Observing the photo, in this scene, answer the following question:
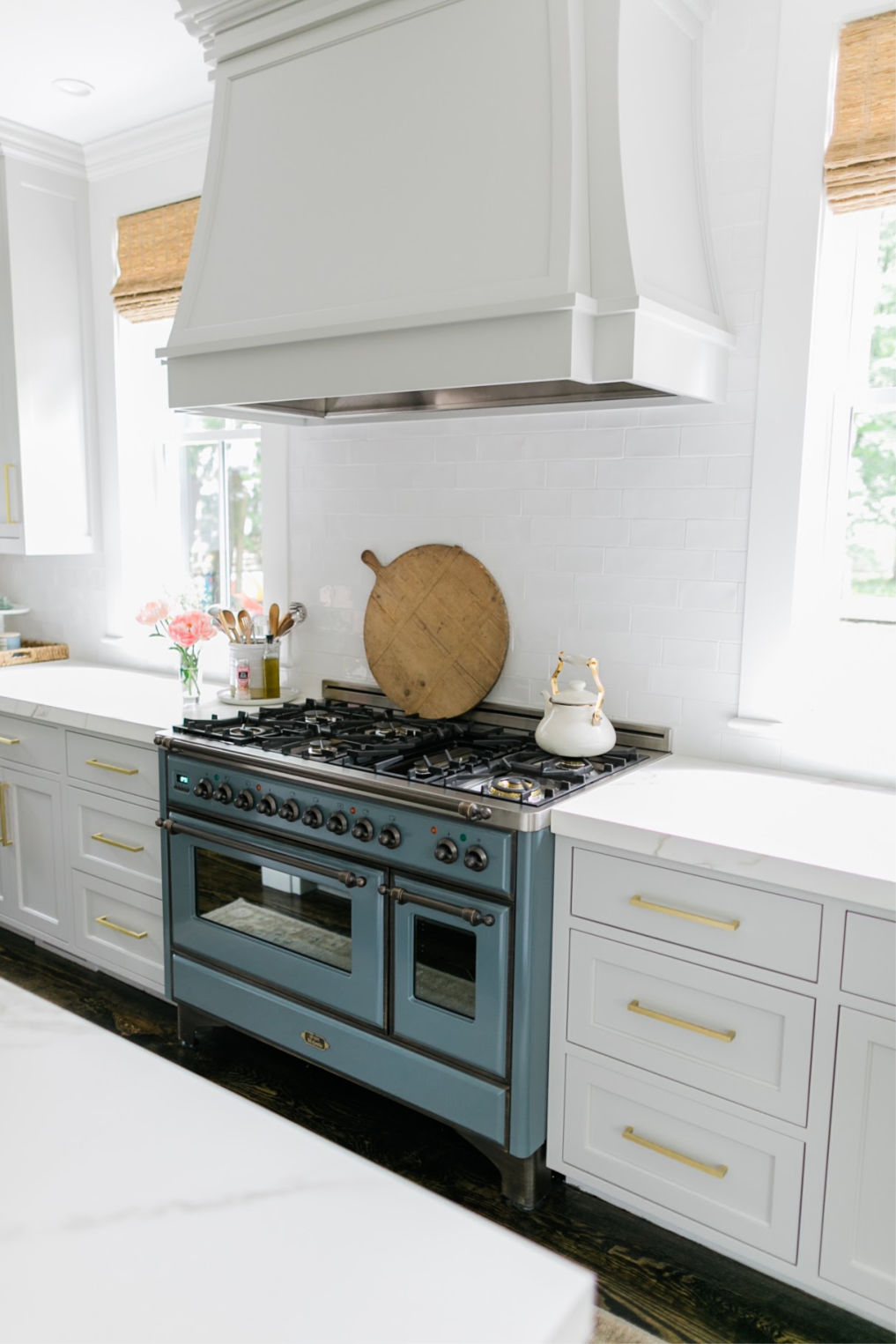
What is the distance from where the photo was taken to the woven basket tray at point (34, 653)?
423 cm

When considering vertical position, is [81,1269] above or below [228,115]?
below

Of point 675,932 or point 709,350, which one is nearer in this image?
point 675,932

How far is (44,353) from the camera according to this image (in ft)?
12.9

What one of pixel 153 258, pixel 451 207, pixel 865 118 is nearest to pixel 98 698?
pixel 153 258

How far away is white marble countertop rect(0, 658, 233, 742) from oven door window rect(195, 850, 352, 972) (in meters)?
0.49

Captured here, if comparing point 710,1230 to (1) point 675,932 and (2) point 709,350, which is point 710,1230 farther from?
(2) point 709,350

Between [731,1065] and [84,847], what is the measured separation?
85.9 inches

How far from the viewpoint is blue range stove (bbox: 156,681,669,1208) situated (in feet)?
7.34

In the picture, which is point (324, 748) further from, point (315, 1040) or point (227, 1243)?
point (227, 1243)

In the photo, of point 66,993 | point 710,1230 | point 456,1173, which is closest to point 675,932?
point 710,1230

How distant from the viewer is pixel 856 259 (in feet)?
8.14

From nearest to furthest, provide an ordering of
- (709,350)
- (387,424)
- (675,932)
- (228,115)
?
(675,932) → (709,350) → (228,115) → (387,424)

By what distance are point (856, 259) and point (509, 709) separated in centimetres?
149

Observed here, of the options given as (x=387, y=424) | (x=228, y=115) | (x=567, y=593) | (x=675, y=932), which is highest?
(x=228, y=115)
